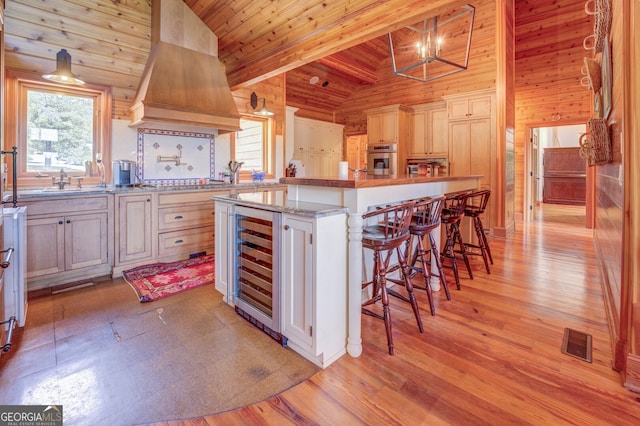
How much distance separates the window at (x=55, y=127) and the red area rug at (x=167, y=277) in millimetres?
1331

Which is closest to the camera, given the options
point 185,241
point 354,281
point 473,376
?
point 473,376

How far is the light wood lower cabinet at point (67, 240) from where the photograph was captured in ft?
9.34

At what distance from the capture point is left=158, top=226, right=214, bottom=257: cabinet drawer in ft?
12.1

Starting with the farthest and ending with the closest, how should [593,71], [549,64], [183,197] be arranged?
[549,64] → [183,197] → [593,71]

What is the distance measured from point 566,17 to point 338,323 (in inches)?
283

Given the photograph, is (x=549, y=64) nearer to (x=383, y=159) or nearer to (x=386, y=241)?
(x=383, y=159)

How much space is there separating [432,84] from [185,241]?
5.60m

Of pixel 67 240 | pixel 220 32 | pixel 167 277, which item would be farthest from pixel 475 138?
pixel 67 240

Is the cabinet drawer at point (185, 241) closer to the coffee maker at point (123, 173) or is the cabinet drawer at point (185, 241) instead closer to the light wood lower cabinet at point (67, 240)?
the light wood lower cabinet at point (67, 240)

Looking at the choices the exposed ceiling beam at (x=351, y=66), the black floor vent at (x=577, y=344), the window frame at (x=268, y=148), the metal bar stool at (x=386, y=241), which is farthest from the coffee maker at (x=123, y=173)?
the black floor vent at (x=577, y=344)

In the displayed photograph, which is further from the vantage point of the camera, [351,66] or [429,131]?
[351,66]

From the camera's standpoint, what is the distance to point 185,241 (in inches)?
152

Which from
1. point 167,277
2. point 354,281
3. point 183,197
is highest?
point 183,197

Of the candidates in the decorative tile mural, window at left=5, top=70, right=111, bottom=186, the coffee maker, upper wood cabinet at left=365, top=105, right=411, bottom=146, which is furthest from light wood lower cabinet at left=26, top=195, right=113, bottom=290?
upper wood cabinet at left=365, top=105, right=411, bottom=146
